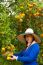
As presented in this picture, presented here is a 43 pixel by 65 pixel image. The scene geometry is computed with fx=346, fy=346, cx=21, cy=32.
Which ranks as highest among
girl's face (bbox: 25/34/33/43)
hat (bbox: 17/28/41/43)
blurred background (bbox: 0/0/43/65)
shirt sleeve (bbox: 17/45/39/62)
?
blurred background (bbox: 0/0/43/65)

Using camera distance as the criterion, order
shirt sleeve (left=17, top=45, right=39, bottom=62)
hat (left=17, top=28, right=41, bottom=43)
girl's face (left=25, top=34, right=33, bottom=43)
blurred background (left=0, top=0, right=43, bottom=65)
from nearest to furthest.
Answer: shirt sleeve (left=17, top=45, right=39, bottom=62), girl's face (left=25, top=34, right=33, bottom=43), hat (left=17, top=28, right=41, bottom=43), blurred background (left=0, top=0, right=43, bottom=65)

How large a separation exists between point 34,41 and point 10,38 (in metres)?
0.59

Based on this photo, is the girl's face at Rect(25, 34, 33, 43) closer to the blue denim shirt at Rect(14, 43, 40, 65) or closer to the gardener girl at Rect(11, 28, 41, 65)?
the gardener girl at Rect(11, 28, 41, 65)

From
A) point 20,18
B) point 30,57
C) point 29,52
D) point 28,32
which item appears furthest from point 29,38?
point 20,18

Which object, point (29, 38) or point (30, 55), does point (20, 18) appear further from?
point (30, 55)

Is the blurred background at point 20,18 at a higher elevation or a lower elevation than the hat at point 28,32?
higher

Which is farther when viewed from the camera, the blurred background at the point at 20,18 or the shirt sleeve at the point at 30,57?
the blurred background at the point at 20,18

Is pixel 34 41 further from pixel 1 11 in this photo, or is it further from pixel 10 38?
pixel 1 11

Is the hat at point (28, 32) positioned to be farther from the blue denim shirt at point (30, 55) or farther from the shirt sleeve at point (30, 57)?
the shirt sleeve at point (30, 57)

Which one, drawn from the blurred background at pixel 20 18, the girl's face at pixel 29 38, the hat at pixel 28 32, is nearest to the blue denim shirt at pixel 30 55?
the girl's face at pixel 29 38

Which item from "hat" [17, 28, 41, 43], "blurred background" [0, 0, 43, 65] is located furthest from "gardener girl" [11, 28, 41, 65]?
"blurred background" [0, 0, 43, 65]

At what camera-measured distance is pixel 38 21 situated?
283 inches

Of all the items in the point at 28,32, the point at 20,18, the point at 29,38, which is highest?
the point at 20,18

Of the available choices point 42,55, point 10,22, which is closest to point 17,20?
point 10,22
